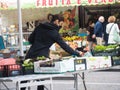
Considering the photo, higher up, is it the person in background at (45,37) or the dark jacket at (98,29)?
the person in background at (45,37)

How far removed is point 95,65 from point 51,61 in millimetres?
858

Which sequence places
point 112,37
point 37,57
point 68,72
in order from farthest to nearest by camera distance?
point 112,37 → point 37,57 → point 68,72

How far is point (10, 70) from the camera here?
7.80 m

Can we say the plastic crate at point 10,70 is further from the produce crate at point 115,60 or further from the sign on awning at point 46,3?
the sign on awning at point 46,3

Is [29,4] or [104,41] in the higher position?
[29,4]

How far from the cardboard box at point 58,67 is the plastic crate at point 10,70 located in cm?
32

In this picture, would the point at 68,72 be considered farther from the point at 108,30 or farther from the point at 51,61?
the point at 108,30

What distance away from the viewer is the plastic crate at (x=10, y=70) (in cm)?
779

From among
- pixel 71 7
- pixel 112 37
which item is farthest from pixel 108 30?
pixel 71 7

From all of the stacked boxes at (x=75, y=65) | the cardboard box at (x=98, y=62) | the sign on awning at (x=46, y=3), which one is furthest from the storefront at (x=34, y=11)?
the stacked boxes at (x=75, y=65)

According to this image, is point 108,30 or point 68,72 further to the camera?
point 108,30

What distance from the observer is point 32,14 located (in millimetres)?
21859

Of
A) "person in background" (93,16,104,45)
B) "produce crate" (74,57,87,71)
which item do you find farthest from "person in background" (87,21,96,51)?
"produce crate" (74,57,87,71)

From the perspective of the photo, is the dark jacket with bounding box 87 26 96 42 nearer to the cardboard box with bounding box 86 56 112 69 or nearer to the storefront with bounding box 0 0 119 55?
the storefront with bounding box 0 0 119 55
